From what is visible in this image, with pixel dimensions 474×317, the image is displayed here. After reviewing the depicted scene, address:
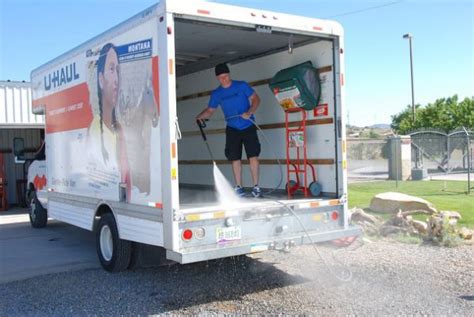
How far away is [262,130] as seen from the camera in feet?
26.1

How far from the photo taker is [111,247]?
6.77 meters

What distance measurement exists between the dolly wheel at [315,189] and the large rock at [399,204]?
3.51 meters

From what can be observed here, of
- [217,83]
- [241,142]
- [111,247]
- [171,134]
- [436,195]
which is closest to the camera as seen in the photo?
[171,134]

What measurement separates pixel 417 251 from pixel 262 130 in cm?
279

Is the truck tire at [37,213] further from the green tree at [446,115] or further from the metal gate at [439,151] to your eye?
the green tree at [446,115]

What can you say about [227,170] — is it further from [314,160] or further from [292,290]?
[292,290]

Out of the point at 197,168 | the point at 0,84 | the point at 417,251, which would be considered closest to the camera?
the point at 417,251

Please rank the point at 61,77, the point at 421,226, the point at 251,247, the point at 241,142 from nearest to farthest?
1. the point at 251,247
2. the point at 241,142
3. the point at 61,77
4. the point at 421,226

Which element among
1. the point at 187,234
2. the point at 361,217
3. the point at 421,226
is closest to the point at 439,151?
the point at 361,217

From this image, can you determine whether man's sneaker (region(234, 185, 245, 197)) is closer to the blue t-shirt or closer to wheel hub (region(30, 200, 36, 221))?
the blue t-shirt

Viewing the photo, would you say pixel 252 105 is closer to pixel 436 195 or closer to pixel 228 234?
pixel 228 234

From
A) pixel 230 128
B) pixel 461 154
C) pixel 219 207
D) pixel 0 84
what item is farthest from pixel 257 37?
pixel 461 154

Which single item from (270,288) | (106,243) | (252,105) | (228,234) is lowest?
(270,288)

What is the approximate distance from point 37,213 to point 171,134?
6.66 m
